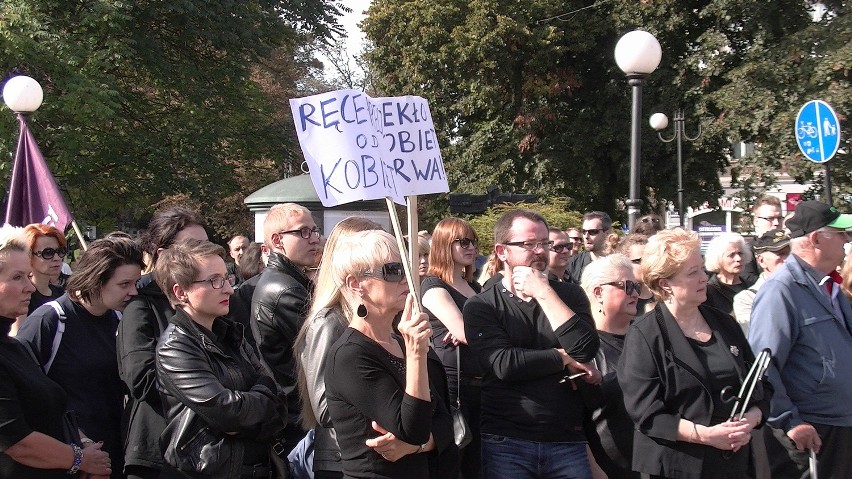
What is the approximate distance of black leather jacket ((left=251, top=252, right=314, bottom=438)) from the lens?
495 centimetres

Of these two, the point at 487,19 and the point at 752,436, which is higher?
the point at 487,19

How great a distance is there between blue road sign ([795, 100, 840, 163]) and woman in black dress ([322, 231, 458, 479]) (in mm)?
6661

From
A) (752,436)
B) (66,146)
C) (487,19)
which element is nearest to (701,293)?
(752,436)

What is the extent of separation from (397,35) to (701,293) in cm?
2305

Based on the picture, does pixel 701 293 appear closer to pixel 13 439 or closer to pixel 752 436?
pixel 752 436

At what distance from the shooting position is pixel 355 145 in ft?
13.6

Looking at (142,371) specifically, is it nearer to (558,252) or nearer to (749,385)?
(749,385)

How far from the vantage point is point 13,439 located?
12.3 ft

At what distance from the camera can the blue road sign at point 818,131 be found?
9172 millimetres

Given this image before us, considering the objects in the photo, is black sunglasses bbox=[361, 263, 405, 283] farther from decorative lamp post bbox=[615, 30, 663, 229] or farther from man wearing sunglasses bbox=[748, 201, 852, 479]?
decorative lamp post bbox=[615, 30, 663, 229]

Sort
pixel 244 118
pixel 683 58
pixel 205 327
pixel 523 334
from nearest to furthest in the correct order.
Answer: pixel 205 327 → pixel 523 334 → pixel 244 118 → pixel 683 58

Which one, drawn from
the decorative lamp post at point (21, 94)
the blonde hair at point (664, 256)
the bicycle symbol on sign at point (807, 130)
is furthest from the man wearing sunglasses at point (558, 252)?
the decorative lamp post at point (21, 94)

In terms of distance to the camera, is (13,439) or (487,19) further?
(487,19)

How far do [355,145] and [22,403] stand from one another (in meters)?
1.74
